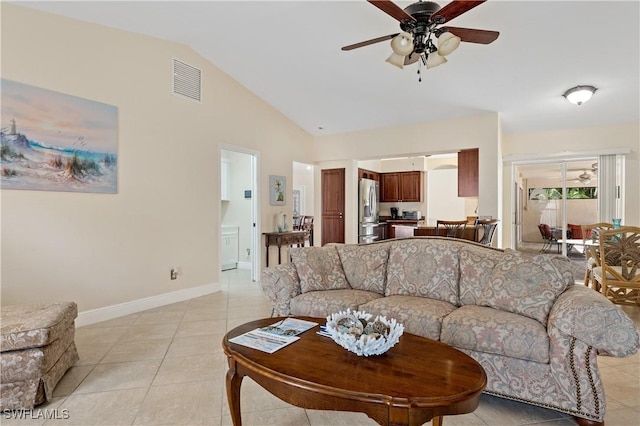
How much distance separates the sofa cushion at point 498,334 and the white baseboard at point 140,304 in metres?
3.46

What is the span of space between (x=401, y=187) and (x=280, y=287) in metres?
6.79

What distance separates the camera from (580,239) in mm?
5684

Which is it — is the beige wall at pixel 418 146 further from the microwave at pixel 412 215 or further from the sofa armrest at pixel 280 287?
the sofa armrest at pixel 280 287

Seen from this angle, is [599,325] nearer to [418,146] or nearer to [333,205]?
Result: [418,146]

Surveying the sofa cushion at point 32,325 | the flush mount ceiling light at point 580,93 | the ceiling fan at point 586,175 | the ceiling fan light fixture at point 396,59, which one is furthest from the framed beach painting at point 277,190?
the ceiling fan at point 586,175

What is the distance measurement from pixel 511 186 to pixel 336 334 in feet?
19.1

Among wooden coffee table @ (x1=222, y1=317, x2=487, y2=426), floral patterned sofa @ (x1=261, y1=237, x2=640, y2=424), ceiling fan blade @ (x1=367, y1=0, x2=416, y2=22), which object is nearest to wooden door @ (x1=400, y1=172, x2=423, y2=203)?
floral patterned sofa @ (x1=261, y1=237, x2=640, y2=424)

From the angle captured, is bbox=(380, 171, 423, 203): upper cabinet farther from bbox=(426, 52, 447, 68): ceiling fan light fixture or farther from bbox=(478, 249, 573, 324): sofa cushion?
bbox=(478, 249, 573, 324): sofa cushion

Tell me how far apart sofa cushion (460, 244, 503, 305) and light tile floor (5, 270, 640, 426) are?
0.69 meters

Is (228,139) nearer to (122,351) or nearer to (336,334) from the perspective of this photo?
(122,351)

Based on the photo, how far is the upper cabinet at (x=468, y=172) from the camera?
5285mm

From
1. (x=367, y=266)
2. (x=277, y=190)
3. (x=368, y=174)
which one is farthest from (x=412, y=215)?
(x=367, y=266)

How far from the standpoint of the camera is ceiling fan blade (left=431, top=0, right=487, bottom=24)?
7.09ft

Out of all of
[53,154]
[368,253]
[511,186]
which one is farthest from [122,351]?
[511,186]
